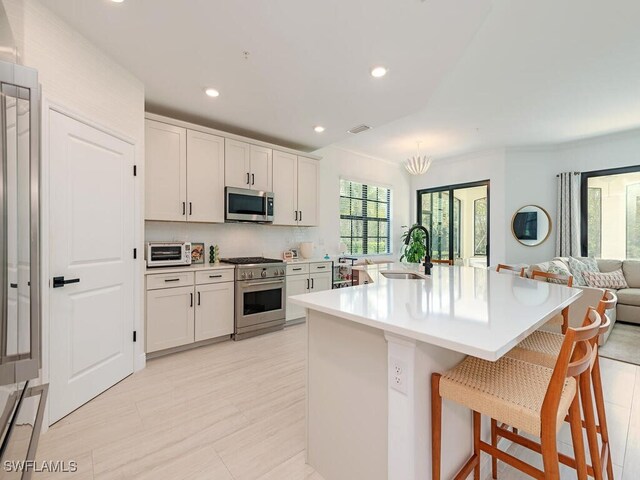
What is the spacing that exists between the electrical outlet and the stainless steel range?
A: 271 centimetres

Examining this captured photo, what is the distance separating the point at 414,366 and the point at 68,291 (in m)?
2.43

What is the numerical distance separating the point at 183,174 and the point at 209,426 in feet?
8.49

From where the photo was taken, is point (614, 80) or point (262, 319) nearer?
point (614, 80)

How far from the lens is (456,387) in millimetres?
1153

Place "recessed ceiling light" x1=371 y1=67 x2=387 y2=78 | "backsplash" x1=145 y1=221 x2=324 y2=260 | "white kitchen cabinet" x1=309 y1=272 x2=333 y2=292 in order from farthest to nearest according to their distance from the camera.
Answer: "white kitchen cabinet" x1=309 y1=272 x2=333 y2=292 < "backsplash" x1=145 y1=221 x2=324 y2=260 < "recessed ceiling light" x1=371 y1=67 x2=387 y2=78

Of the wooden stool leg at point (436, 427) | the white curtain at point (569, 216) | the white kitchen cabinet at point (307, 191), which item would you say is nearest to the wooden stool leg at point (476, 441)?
the wooden stool leg at point (436, 427)

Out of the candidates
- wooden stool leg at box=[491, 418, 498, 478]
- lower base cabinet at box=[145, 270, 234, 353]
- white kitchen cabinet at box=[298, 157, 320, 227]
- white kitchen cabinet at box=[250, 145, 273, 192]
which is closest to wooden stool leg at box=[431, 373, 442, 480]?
wooden stool leg at box=[491, 418, 498, 478]

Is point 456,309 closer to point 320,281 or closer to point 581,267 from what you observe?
point 320,281

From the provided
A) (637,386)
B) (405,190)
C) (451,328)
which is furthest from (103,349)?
(405,190)

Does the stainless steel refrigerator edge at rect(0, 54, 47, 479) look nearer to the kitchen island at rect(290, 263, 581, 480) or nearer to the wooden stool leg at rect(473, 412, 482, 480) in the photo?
the kitchen island at rect(290, 263, 581, 480)

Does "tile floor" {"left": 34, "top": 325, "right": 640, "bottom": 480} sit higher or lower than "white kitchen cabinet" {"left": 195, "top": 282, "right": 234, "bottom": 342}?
lower

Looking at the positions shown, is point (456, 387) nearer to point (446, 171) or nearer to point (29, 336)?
point (29, 336)

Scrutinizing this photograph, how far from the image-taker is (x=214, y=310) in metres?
3.44

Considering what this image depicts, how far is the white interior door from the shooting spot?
207 cm
